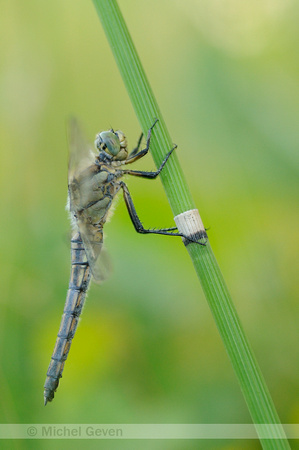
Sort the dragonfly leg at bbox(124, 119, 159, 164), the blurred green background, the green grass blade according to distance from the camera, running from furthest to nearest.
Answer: the blurred green background < the dragonfly leg at bbox(124, 119, 159, 164) < the green grass blade

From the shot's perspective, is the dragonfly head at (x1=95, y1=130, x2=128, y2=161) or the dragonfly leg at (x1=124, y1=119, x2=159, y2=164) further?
the dragonfly head at (x1=95, y1=130, x2=128, y2=161)

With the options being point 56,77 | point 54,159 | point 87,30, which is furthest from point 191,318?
point 87,30

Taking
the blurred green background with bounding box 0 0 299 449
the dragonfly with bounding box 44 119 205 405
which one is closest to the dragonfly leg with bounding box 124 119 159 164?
the dragonfly with bounding box 44 119 205 405

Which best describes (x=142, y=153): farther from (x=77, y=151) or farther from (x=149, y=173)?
(x=77, y=151)

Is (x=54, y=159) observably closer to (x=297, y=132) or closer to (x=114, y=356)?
(x=114, y=356)

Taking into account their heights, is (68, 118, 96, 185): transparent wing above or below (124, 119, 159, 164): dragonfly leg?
above

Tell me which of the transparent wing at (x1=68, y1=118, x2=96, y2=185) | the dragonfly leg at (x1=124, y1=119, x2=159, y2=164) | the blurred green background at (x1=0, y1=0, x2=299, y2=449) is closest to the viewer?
the dragonfly leg at (x1=124, y1=119, x2=159, y2=164)

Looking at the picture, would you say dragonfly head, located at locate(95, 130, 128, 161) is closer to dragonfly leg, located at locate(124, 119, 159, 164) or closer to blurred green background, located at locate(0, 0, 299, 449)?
dragonfly leg, located at locate(124, 119, 159, 164)

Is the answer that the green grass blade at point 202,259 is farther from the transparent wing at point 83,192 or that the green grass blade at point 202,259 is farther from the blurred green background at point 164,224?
the blurred green background at point 164,224
